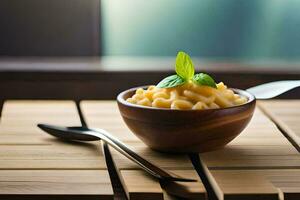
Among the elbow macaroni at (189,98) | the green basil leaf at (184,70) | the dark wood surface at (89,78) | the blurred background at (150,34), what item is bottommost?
the dark wood surface at (89,78)

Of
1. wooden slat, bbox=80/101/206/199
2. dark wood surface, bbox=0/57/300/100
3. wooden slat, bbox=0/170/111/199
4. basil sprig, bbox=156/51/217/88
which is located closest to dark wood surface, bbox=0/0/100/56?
dark wood surface, bbox=0/57/300/100

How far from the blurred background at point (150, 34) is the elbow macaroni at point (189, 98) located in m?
1.36

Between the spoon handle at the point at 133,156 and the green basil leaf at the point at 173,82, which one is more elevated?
the green basil leaf at the point at 173,82

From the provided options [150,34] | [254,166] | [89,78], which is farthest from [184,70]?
[150,34]

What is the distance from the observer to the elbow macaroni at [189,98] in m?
1.21

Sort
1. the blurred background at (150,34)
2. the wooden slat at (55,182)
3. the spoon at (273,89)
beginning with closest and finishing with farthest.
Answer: the wooden slat at (55,182) → the spoon at (273,89) → the blurred background at (150,34)

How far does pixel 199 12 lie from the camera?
2773 millimetres

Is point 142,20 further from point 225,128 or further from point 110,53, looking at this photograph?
point 225,128

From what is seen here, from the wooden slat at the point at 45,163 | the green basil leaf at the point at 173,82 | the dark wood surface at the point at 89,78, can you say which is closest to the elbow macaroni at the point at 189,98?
the green basil leaf at the point at 173,82

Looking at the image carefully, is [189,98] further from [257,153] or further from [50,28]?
[50,28]

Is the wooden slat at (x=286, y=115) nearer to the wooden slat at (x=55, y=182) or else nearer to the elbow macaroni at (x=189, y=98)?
the elbow macaroni at (x=189, y=98)

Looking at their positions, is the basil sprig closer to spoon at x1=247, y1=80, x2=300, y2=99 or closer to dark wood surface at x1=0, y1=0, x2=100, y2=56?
spoon at x1=247, y1=80, x2=300, y2=99

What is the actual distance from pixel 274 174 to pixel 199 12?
170 cm

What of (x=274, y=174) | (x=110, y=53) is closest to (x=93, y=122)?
(x=274, y=174)
